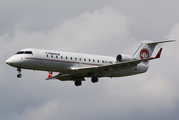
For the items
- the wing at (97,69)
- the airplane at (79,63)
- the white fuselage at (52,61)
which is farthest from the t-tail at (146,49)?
the white fuselage at (52,61)

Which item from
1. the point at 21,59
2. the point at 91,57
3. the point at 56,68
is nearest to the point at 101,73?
the point at 91,57

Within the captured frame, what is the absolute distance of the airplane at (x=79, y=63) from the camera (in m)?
37.5

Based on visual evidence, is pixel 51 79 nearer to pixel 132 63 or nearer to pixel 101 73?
pixel 101 73

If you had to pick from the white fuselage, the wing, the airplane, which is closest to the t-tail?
the airplane

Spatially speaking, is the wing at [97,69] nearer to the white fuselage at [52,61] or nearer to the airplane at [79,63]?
the airplane at [79,63]

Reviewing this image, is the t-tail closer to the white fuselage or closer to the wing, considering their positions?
the wing

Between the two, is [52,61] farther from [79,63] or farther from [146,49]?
[146,49]

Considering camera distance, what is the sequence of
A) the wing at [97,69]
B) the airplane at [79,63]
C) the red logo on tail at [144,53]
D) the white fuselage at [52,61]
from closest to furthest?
1. the white fuselage at [52,61]
2. the airplane at [79,63]
3. the wing at [97,69]
4. the red logo on tail at [144,53]

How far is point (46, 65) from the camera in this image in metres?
37.9

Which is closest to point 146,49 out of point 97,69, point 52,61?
point 97,69

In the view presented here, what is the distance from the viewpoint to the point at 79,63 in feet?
132

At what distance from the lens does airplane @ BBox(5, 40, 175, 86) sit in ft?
123

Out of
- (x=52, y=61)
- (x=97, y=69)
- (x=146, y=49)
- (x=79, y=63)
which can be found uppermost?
(x=52, y=61)

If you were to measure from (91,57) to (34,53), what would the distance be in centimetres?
672
